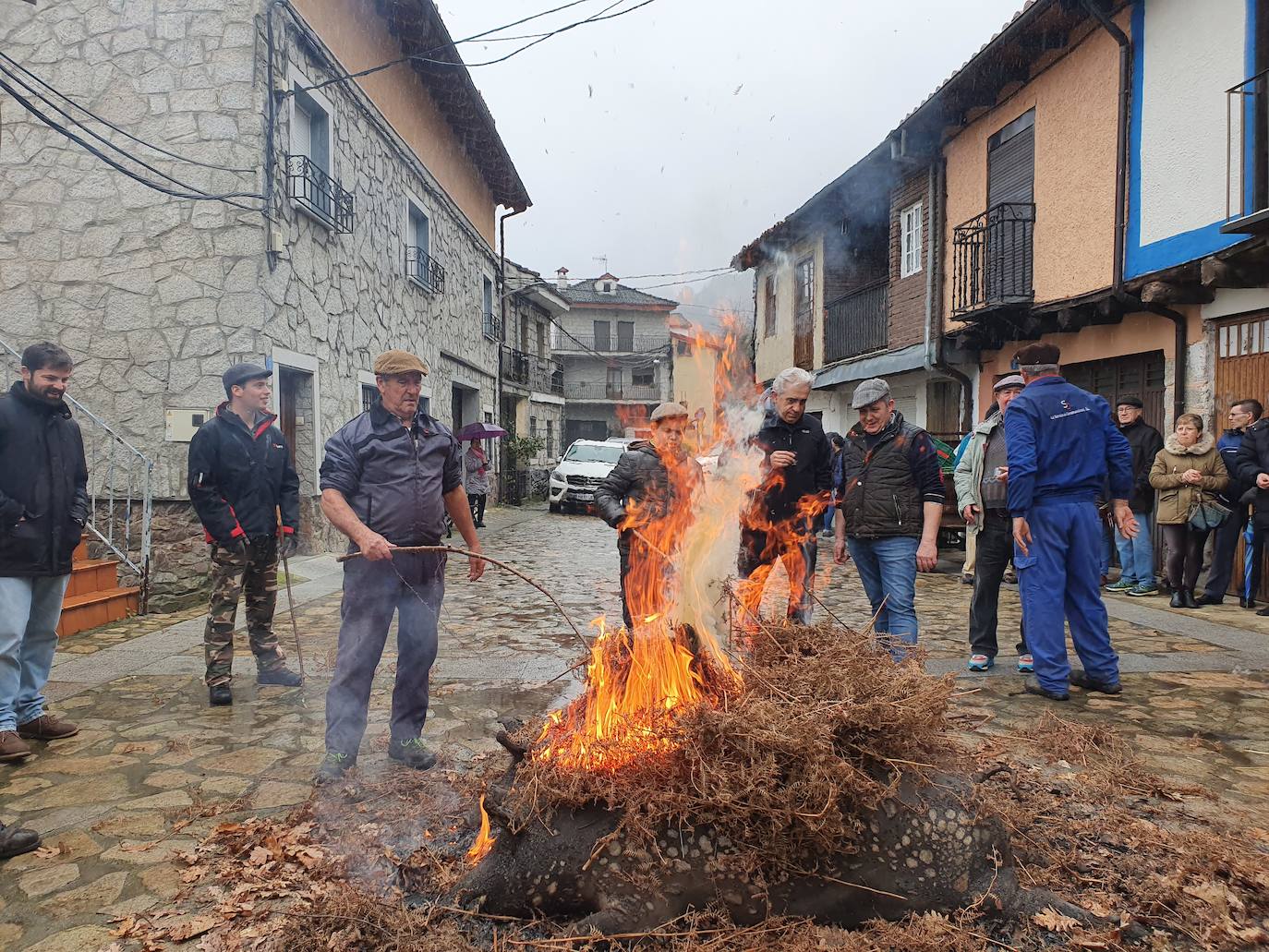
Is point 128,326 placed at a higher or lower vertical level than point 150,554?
higher

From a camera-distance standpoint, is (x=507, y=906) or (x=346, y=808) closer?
(x=507, y=906)

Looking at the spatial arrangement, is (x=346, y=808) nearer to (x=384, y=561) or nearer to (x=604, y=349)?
(x=384, y=561)

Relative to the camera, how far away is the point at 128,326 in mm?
9031

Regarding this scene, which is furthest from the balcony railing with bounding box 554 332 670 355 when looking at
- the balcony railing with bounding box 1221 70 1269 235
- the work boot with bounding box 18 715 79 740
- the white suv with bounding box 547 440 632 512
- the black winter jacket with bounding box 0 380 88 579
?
the work boot with bounding box 18 715 79 740

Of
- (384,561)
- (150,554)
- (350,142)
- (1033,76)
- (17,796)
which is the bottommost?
(17,796)

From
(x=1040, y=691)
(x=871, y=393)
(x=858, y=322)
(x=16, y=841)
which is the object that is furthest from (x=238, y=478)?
(x=858, y=322)

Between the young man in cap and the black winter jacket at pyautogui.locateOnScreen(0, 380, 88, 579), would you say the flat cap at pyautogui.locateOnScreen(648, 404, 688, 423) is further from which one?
the young man in cap

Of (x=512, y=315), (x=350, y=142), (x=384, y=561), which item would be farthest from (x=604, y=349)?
(x=384, y=561)

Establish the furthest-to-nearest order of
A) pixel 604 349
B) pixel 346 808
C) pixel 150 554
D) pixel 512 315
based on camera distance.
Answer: pixel 604 349
pixel 512 315
pixel 150 554
pixel 346 808

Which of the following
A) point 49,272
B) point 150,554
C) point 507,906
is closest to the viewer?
point 507,906

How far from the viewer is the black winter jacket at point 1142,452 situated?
29.5ft

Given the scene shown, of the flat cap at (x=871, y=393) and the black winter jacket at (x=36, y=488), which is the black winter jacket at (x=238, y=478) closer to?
the black winter jacket at (x=36, y=488)

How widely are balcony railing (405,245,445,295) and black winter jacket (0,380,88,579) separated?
11494 mm

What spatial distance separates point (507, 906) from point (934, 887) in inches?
56.0
